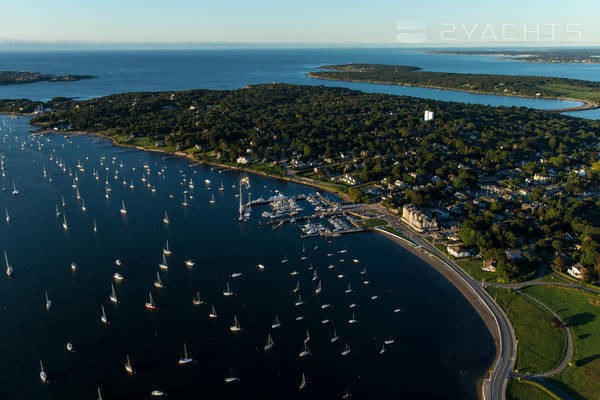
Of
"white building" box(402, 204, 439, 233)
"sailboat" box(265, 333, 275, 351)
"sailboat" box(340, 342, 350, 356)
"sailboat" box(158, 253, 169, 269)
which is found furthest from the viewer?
"white building" box(402, 204, 439, 233)

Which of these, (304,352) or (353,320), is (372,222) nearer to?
(353,320)

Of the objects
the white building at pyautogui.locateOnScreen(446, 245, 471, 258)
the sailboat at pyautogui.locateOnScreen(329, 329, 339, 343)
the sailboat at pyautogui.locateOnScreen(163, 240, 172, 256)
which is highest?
the sailboat at pyautogui.locateOnScreen(163, 240, 172, 256)

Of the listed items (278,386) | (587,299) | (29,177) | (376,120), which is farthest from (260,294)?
(376,120)

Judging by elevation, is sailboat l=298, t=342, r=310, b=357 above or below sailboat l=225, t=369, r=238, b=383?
above

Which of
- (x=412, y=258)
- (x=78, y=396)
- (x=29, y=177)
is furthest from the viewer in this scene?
(x=29, y=177)

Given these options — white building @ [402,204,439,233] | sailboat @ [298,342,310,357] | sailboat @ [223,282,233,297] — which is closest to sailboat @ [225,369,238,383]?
sailboat @ [298,342,310,357]

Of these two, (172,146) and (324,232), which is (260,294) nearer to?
(324,232)

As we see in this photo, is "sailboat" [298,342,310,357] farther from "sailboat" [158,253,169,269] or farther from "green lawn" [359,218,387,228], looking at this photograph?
"green lawn" [359,218,387,228]
